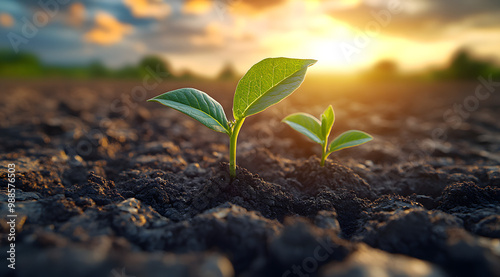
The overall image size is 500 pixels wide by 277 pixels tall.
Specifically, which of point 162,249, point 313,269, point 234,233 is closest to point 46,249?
point 162,249

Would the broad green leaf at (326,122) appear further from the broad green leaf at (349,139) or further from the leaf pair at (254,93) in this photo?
the leaf pair at (254,93)

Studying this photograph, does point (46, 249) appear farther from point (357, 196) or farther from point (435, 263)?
point (357, 196)

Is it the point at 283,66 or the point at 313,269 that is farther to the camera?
the point at 283,66

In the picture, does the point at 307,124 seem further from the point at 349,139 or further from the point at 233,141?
the point at 233,141

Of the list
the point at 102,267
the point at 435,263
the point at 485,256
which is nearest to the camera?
the point at 102,267

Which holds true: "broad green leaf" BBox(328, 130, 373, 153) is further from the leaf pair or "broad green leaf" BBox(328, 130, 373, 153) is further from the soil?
the leaf pair

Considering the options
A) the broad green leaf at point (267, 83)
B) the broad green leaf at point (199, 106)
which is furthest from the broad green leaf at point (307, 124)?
the broad green leaf at point (199, 106)

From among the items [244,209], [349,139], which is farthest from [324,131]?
[244,209]

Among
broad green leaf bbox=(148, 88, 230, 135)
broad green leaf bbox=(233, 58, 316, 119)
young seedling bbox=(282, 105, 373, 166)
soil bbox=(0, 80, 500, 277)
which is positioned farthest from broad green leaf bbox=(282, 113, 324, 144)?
broad green leaf bbox=(148, 88, 230, 135)
